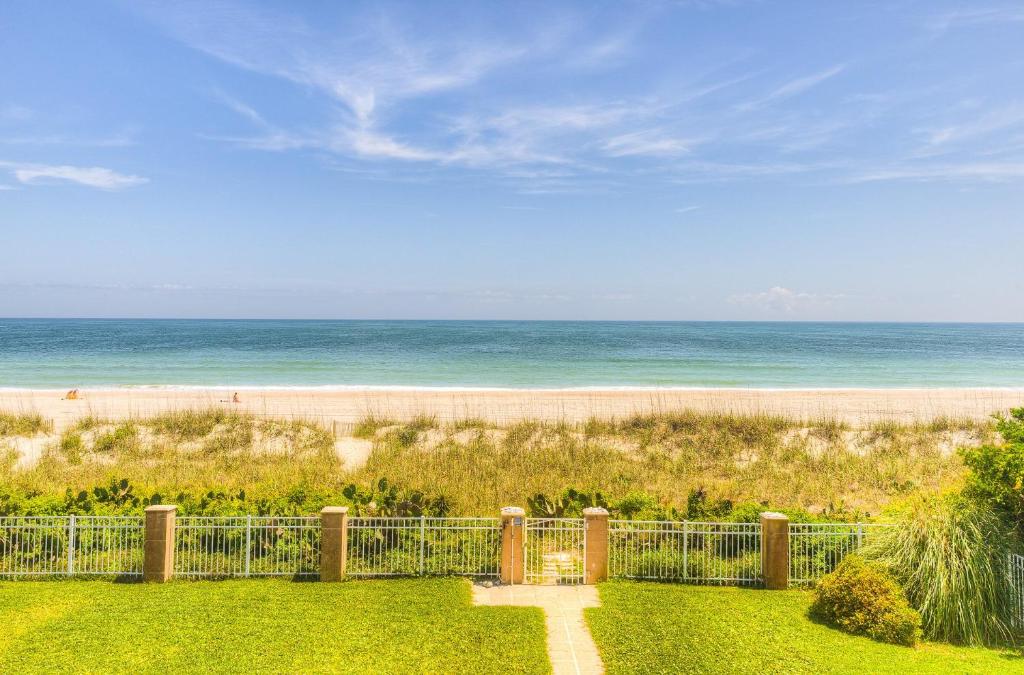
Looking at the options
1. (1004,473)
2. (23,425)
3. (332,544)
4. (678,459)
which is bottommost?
(678,459)

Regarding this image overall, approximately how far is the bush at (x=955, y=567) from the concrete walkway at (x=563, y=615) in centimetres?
545

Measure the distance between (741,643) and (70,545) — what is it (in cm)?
1253

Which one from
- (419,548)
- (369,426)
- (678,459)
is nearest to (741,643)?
(419,548)

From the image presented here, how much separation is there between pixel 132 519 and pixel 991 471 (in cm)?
1702

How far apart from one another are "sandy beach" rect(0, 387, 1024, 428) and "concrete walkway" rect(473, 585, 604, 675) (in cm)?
1735

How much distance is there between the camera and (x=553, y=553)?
13945mm

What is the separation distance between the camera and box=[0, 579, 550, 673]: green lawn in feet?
29.3

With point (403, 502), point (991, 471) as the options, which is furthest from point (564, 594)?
point (991, 471)

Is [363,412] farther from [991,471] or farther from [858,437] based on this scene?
[991,471]

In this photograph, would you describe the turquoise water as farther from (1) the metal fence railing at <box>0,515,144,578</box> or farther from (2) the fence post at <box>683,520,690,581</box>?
(2) the fence post at <box>683,520,690,581</box>

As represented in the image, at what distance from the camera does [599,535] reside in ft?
40.3

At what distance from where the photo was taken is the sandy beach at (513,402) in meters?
31.2

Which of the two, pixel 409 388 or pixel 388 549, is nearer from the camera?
pixel 388 549

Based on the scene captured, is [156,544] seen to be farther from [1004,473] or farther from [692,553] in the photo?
[1004,473]
